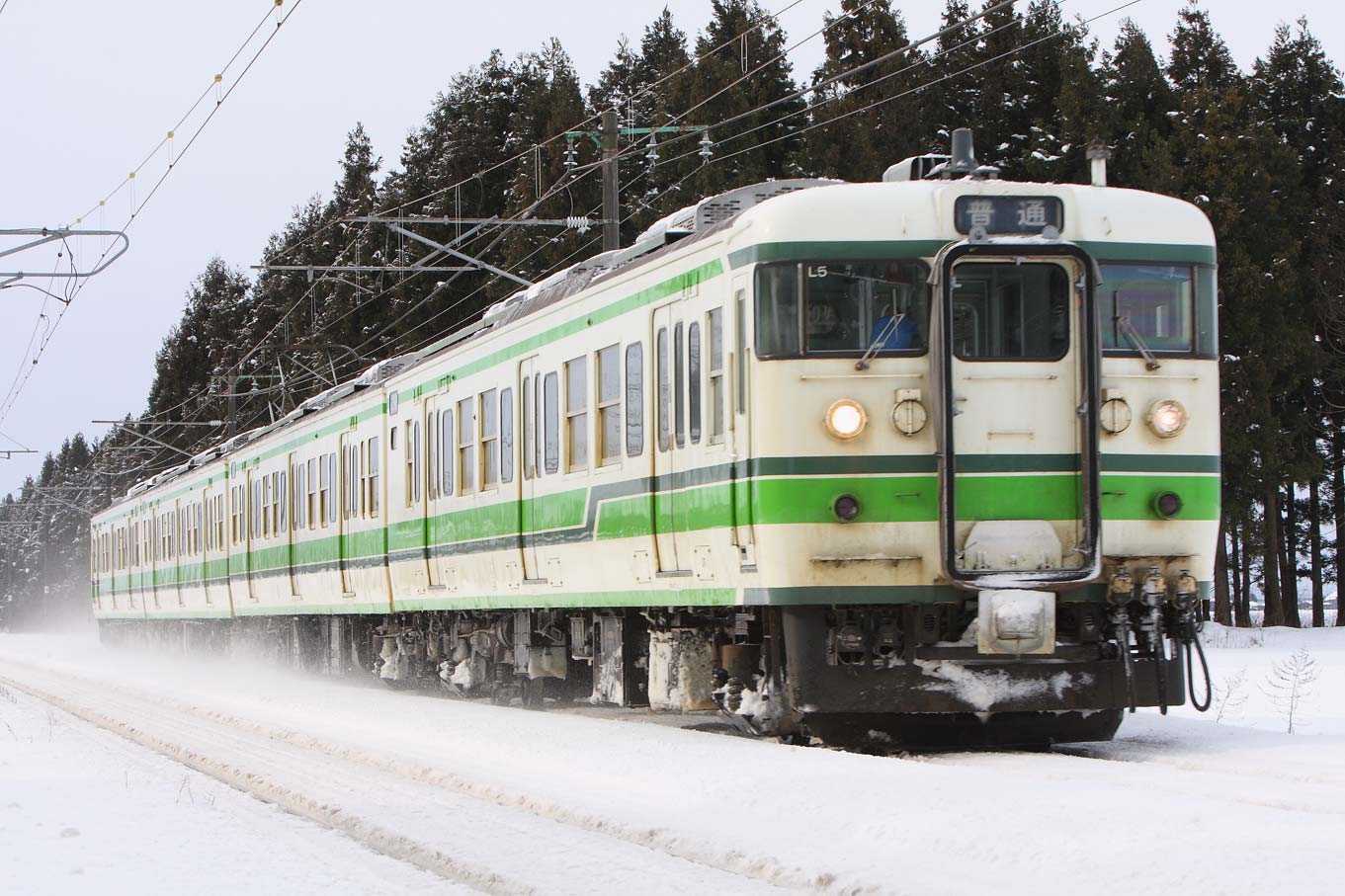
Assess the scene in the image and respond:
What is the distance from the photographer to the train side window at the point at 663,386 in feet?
39.7

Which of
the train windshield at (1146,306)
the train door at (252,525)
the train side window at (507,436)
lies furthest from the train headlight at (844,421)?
the train door at (252,525)

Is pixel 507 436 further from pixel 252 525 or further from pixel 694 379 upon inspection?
pixel 252 525

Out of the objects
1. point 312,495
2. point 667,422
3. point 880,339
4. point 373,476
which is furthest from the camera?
point 312,495

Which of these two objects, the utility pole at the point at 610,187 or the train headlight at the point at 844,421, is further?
the utility pole at the point at 610,187

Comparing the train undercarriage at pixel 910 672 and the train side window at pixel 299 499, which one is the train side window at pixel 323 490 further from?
the train undercarriage at pixel 910 672

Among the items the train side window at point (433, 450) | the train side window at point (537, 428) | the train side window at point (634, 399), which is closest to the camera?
the train side window at point (634, 399)

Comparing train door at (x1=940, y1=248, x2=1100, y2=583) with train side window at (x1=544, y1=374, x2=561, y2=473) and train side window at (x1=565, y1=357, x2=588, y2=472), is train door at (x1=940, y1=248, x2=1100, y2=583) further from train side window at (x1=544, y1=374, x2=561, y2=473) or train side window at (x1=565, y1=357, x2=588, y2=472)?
train side window at (x1=544, y1=374, x2=561, y2=473)

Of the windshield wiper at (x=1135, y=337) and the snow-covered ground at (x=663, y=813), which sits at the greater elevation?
the windshield wiper at (x=1135, y=337)

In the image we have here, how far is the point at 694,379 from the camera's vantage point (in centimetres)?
1166

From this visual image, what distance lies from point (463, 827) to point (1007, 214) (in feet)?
15.3

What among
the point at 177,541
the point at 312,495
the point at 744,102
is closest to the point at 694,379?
the point at 312,495

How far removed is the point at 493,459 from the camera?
16.0m

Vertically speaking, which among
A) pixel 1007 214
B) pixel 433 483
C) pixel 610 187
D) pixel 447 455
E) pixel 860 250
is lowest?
pixel 433 483

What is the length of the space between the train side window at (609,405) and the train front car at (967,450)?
2.45 meters
